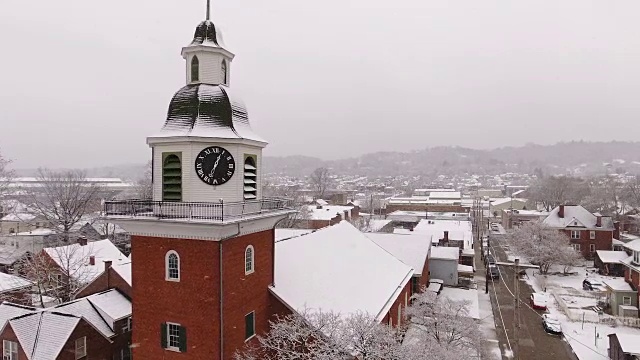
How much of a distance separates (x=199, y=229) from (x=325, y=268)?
9435 mm

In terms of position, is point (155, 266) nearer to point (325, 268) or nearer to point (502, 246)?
point (325, 268)

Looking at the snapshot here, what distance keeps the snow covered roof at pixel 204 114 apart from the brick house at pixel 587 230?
53.0 m

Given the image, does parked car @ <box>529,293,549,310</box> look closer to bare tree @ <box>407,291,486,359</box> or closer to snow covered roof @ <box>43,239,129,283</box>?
bare tree @ <box>407,291,486,359</box>

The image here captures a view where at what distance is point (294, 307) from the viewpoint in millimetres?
17844

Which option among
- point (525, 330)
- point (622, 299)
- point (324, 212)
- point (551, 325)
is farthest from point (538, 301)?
point (324, 212)

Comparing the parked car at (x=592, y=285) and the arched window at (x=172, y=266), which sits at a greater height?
the arched window at (x=172, y=266)

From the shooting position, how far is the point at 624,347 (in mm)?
23141

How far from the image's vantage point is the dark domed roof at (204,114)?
15.4 metres

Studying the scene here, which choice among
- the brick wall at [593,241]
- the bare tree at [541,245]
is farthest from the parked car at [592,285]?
the brick wall at [593,241]

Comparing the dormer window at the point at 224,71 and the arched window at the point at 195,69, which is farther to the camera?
the dormer window at the point at 224,71

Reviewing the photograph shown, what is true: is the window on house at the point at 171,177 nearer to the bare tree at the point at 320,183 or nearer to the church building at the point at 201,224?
the church building at the point at 201,224

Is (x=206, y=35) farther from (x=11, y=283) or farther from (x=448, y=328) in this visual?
(x=11, y=283)

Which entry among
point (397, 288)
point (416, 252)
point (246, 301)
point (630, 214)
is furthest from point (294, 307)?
point (630, 214)

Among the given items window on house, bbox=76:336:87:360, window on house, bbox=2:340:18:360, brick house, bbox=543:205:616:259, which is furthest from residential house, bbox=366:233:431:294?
brick house, bbox=543:205:616:259
